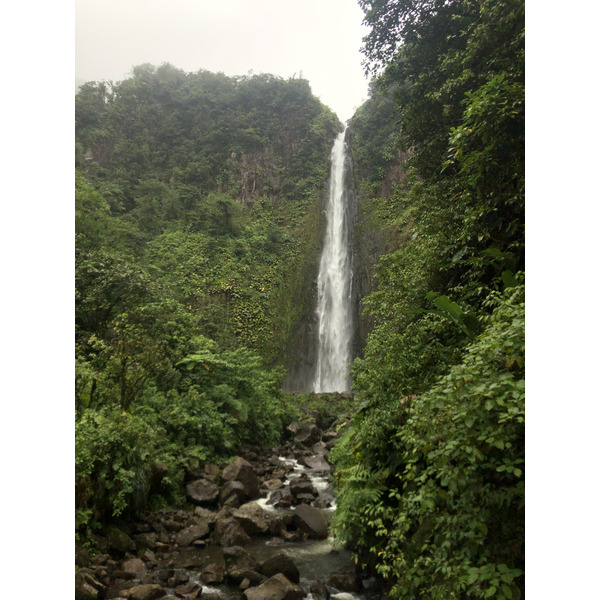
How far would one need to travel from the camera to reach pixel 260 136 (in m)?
30.1

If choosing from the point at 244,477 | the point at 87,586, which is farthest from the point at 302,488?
the point at 87,586

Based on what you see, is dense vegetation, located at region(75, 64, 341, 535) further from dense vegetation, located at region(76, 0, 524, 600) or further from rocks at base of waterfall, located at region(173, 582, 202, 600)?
rocks at base of waterfall, located at region(173, 582, 202, 600)

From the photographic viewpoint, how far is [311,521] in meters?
7.24

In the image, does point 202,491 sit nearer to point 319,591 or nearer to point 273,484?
point 273,484

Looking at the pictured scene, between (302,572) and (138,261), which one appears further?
(138,261)

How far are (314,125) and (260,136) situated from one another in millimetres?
4265

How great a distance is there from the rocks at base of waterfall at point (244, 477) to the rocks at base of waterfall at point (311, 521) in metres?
1.33

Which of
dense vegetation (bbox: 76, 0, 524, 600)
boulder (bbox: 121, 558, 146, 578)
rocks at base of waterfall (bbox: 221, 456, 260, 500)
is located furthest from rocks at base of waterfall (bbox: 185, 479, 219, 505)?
boulder (bbox: 121, 558, 146, 578)

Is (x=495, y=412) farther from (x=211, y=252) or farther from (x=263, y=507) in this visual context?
(x=211, y=252)

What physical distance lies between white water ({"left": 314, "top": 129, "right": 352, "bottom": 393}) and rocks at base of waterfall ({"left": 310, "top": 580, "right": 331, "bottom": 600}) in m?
14.4

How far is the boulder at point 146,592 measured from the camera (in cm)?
498

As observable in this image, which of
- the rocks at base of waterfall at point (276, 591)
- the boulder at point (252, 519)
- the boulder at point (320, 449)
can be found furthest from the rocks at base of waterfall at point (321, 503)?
the boulder at point (320, 449)

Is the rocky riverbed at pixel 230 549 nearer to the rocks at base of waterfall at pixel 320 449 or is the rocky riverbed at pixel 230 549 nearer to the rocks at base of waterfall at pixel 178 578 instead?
the rocks at base of waterfall at pixel 178 578
